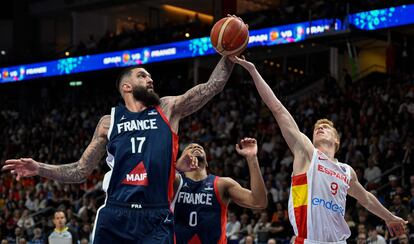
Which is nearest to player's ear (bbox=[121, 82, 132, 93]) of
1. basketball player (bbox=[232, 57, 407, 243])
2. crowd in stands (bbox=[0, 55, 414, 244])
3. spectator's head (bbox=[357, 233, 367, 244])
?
basketball player (bbox=[232, 57, 407, 243])

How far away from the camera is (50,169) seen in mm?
4898

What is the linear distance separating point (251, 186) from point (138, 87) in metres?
1.49

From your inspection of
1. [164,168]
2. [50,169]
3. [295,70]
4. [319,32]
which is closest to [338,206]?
[164,168]

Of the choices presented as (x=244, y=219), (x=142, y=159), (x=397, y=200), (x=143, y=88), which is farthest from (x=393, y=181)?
(x=142, y=159)

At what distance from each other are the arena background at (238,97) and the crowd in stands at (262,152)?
4 centimetres

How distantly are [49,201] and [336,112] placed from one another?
8064mm

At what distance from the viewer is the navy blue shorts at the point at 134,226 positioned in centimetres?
455

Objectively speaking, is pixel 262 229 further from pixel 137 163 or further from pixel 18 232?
pixel 137 163

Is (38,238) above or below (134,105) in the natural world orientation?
below

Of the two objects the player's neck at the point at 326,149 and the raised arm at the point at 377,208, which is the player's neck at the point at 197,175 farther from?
the raised arm at the point at 377,208

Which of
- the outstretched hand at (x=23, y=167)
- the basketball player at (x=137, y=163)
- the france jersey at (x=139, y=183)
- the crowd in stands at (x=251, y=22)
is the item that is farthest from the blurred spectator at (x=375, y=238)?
the crowd in stands at (x=251, y=22)

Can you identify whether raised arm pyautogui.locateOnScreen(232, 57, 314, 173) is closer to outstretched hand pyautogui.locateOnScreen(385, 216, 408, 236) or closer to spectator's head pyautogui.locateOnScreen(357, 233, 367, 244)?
outstretched hand pyautogui.locateOnScreen(385, 216, 408, 236)

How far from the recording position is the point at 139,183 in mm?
4629

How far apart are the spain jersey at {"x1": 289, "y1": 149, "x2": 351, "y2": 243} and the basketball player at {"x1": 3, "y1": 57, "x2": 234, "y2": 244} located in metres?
1.06
